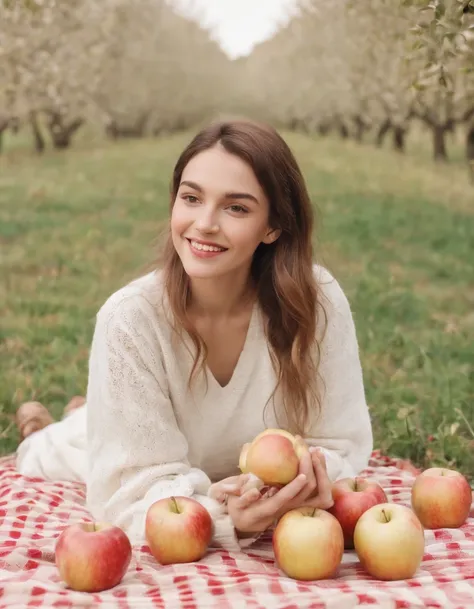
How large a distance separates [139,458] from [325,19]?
2491cm

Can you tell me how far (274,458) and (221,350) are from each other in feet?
2.50

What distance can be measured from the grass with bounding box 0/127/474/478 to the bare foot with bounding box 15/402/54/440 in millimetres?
74

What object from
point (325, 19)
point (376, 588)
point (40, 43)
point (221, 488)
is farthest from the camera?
point (325, 19)

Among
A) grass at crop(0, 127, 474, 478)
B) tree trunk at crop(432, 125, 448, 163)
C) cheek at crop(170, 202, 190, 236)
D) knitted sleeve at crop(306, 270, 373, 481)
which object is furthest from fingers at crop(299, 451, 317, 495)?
tree trunk at crop(432, 125, 448, 163)

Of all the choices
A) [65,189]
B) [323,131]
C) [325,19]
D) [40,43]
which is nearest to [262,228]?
[65,189]

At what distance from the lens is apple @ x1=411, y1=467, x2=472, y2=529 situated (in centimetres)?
318

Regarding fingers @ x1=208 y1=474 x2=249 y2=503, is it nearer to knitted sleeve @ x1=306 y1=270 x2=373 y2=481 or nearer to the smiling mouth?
knitted sleeve @ x1=306 y1=270 x2=373 y2=481

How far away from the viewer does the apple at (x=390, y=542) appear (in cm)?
268

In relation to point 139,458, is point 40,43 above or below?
above

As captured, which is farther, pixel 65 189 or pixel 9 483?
pixel 65 189

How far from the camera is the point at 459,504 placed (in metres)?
3.18

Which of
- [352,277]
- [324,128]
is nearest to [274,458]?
[352,277]

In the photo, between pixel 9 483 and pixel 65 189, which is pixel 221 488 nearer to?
pixel 9 483

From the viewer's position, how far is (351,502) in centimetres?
298
